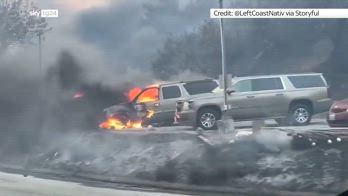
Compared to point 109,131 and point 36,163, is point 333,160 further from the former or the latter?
point 36,163

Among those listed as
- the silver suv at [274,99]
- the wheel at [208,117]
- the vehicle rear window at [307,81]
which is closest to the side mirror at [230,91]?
the silver suv at [274,99]

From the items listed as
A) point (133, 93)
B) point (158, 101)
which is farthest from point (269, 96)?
point (133, 93)

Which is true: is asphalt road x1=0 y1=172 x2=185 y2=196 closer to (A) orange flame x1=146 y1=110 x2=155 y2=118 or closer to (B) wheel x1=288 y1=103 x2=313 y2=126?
(A) orange flame x1=146 y1=110 x2=155 y2=118

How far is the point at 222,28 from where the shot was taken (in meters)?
6.53

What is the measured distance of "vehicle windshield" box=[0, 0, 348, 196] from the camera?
6398 millimetres

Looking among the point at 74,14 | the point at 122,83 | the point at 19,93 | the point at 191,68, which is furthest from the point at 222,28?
the point at 19,93

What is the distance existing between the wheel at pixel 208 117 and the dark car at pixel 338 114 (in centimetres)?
125

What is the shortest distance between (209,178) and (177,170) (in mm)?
382

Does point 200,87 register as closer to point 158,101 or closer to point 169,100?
point 169,100

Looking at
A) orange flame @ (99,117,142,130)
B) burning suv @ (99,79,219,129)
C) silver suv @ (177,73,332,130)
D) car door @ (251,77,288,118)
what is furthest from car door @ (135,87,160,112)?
car door @ (251,77,288,118)

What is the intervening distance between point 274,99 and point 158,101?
4.37ft

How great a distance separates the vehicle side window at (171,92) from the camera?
21.7 ft

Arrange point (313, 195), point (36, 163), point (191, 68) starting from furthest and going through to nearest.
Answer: point (36, 163) < point (191, 68) < point (313, 195)

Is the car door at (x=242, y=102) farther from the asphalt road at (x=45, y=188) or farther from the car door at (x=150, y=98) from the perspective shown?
the asphalt road at (x=45, y=188)
